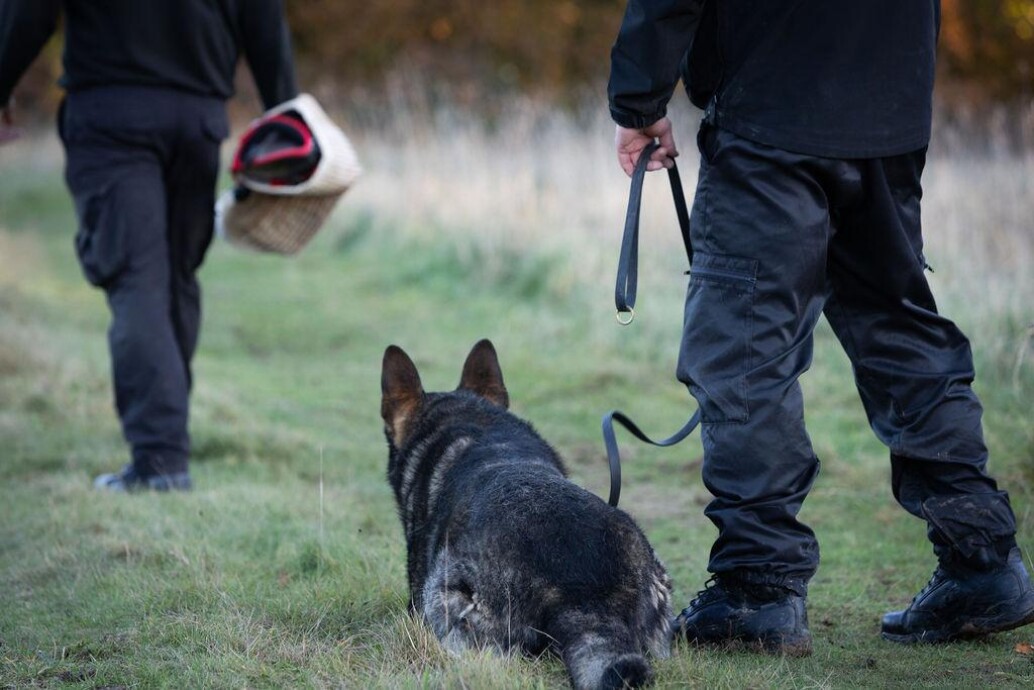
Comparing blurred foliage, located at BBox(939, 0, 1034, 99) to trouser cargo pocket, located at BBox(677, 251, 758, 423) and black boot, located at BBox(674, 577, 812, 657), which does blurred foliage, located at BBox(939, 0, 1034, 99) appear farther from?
black boot, located at BBox(674, 577, 812, 657)

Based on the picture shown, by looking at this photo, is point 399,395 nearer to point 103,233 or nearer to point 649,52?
point 649,52

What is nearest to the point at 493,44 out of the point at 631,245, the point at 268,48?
the point at 268,48

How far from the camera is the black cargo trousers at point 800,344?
9.95 ft

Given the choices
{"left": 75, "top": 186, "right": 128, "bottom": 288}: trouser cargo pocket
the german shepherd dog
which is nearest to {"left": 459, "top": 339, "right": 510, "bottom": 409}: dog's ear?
the german shepherd dog

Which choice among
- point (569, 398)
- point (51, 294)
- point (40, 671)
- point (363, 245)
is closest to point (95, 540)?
point (40, 671)

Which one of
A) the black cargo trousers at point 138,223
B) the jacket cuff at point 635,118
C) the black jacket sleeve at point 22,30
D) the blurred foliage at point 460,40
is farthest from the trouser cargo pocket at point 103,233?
the blurred foliage at point 460,40

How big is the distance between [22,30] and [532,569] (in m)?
3.63

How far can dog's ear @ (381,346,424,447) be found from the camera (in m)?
3.87

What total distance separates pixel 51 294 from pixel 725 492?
8.73m

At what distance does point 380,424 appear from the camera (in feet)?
22.0

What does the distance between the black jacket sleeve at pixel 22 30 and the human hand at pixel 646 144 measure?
2.98 m

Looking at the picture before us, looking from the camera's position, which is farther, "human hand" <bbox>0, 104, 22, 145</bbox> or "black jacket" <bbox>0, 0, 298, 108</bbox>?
"human hand" <bbox>0, 104, 22, 145</bbox>

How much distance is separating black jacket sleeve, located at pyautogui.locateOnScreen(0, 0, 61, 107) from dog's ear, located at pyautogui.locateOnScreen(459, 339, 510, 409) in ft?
8.39

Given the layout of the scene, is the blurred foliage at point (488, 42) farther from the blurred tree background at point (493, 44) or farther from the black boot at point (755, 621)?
the black boot at point (755, 621)
